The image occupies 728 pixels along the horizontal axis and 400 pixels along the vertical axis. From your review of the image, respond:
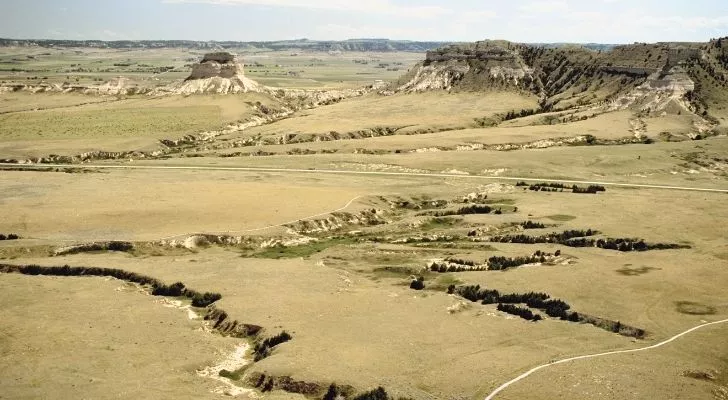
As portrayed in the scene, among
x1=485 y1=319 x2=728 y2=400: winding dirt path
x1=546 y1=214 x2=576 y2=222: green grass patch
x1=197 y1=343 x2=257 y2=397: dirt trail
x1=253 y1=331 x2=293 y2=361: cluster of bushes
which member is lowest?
x1=197 y1=343 x2=257 y2=397: dirt trail

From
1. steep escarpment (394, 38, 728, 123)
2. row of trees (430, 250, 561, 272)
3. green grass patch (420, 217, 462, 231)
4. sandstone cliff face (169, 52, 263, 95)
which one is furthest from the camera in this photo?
sandstone cliff face (169, 52, 263, 95)

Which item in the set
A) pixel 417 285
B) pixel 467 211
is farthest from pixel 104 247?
pixel 467 211

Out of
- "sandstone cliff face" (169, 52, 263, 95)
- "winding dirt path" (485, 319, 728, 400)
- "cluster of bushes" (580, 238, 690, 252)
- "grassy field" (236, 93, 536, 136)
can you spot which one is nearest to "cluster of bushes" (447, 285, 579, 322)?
"winding dirt path" (485, 319, 728, 400)

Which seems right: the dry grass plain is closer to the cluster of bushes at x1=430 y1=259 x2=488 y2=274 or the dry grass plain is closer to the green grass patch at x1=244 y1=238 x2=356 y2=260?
the green grass patch at x1=244 y1=238 x2=356 y2=260

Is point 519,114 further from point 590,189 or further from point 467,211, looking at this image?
point 467,211

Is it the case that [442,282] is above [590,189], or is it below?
below

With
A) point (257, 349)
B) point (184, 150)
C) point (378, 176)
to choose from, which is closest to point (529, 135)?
point (378, 176)
